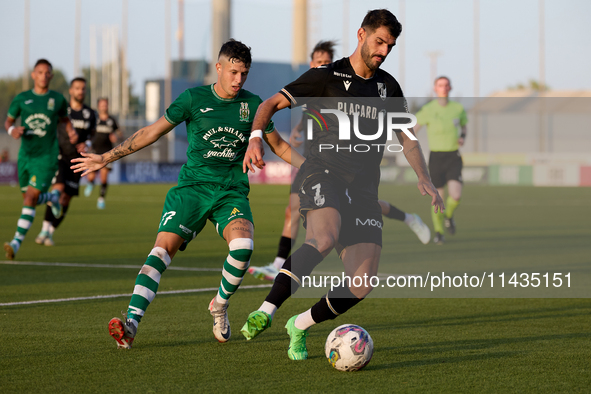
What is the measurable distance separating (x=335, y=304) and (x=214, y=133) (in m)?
1.44

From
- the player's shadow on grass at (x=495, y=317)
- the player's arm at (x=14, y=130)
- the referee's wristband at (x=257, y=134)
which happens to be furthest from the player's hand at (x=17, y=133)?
the referee's wristband at (x=257, y=134)

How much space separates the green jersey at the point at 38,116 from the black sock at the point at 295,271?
643 centimetres

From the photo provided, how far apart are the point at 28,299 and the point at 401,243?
7.10 metres

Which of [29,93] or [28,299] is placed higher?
[29,93]

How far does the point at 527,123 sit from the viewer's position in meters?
48.6

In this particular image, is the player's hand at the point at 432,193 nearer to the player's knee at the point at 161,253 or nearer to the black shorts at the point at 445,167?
the player's knee at the point at 161,253

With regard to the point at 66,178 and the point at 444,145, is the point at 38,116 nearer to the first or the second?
the point at 66,178

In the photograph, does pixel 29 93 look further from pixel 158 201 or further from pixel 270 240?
pixel 158 201

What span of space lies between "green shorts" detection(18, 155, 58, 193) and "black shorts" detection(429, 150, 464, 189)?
18.9ft

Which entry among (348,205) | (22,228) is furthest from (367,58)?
(22,228)

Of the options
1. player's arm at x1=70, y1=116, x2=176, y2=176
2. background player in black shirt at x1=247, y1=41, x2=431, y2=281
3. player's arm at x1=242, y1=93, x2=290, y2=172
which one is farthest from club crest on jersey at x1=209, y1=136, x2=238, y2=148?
background player in black shirt at x1=247, y1=41, x2=431, y2=281

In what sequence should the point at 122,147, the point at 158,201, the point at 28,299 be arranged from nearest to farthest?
the point at 122,147 → the point at 28,299 → the point at 158,201

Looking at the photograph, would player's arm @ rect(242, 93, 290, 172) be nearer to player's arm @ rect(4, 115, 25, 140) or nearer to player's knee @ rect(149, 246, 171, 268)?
player's knee @ rect(149, 246, 171, 268)

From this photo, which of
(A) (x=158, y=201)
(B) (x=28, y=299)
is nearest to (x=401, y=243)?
(B) (x=28, y=299)
